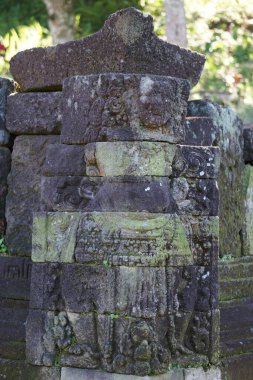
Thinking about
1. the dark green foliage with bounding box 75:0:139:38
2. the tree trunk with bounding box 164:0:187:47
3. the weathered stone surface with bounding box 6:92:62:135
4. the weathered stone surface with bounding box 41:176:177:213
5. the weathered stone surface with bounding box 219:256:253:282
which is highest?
the dark green foliage with bounding box 75:0:139:38

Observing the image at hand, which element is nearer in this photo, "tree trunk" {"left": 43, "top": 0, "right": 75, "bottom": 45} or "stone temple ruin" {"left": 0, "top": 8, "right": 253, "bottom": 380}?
"stone temple ruin" {"left": 0, "top": 8, "right": 253, "bottom": 380}

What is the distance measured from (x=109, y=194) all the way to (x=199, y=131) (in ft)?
3.29

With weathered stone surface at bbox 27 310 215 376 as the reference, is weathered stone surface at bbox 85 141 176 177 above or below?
above

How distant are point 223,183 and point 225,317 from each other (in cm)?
107

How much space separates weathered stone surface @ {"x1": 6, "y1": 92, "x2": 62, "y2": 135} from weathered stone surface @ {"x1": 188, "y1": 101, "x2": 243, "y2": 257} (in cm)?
98

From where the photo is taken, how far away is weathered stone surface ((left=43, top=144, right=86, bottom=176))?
5.65 meters

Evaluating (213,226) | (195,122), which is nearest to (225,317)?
(213,226)

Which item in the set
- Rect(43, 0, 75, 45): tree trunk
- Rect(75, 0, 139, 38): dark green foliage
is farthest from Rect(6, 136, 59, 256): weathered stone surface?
Rect(75, 0, 139, 38): dark green foliage

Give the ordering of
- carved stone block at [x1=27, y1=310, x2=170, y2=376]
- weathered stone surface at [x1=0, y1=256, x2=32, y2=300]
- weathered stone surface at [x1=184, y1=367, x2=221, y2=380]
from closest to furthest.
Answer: carved stone block at [x1=27, y1=310, x2=170, y2=376] → weathered stone surface at [x1=184, y1=367, x2=221, y2=380] → weathered stone surface at [x1=0, y1=256, x2=32, y2=300]

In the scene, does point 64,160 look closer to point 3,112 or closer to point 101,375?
point 3,112

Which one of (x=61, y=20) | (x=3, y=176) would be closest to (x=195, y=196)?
(x=3, y=176)

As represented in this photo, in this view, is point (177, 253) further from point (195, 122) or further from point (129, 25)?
point (129, 25)

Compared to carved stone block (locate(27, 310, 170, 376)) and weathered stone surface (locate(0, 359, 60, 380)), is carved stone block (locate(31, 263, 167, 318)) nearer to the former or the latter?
carved stone block (locate(27, 310, 170, 376))

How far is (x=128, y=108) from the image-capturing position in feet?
17.7
